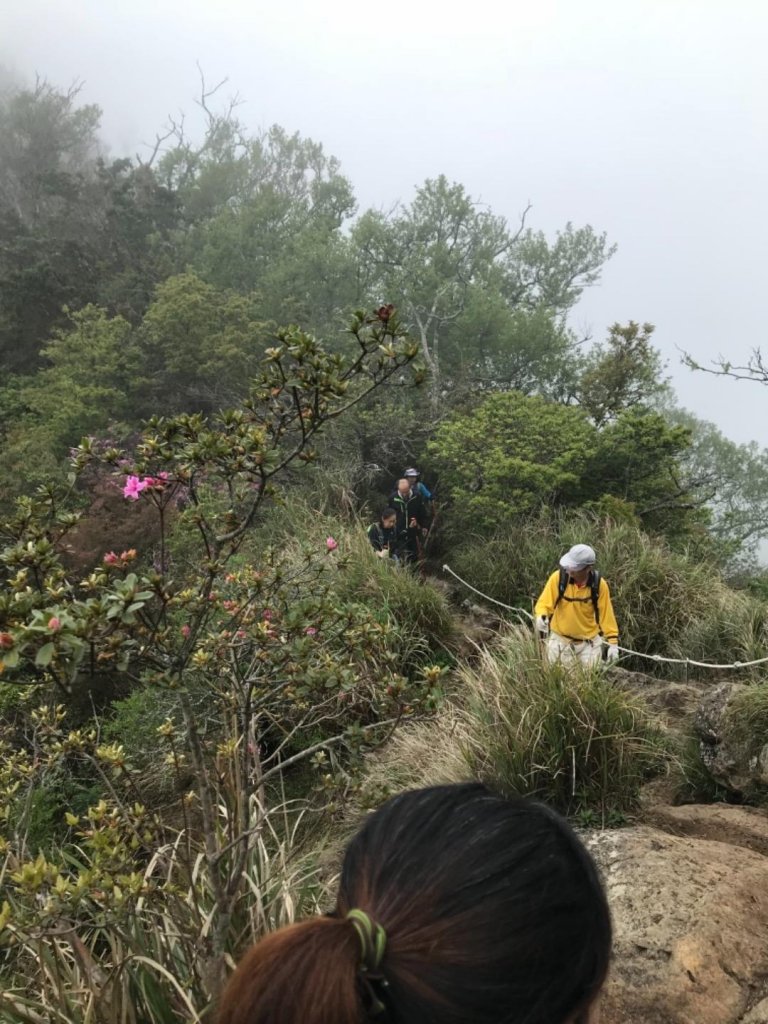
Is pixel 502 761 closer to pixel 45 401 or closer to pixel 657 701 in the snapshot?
pixel 657 701

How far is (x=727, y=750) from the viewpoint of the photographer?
4098mm

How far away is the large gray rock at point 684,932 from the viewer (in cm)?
235

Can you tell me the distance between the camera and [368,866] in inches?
39.7

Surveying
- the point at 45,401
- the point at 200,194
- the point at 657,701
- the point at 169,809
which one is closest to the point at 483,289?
the point at 45,401

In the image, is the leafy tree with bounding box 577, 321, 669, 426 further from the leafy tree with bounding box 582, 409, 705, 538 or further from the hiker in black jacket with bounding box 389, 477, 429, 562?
the hiker in black jacket with bounding box 389, 477, 429, 562

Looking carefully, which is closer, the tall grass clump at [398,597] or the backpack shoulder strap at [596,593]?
the backpack shoulder strap at [596,593]

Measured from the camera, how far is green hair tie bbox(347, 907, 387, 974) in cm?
87

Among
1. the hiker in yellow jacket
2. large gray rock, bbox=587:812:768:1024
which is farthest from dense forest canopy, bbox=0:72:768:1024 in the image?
large gray rock, bbox=587:812:768:1024

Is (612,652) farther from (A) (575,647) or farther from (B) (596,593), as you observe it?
(B) (596,593)

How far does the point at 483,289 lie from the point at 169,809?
1851 centimetres

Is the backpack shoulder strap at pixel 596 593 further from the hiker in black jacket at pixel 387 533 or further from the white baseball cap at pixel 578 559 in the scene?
the hiker in black jacket at pixel 387 533

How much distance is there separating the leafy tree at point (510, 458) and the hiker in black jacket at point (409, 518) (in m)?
0.94

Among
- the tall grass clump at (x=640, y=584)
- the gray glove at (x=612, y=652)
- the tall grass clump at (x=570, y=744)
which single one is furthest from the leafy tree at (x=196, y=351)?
the tall grass clump at (x=570, y=744)

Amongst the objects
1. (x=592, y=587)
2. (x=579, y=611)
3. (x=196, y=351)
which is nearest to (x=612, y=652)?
(x=579, y=611)
